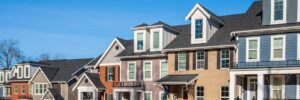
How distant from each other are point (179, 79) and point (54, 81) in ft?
78.2

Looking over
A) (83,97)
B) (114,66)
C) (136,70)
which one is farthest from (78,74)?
(136,70)

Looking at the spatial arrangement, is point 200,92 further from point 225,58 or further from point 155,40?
point 155,40

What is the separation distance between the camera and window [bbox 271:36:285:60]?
29478 mm

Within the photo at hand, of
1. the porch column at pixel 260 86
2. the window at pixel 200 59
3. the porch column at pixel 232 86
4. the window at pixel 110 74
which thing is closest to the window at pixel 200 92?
the window at pixel 200 59

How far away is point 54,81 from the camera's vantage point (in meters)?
53.8

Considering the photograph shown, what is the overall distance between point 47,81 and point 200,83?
25.5 meters

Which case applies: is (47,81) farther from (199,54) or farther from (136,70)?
(199,54)

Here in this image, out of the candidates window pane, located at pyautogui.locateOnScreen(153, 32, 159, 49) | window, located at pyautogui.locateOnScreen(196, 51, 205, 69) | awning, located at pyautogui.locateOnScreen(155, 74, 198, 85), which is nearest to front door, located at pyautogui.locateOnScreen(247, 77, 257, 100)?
window, located at pyautogui.locateOnScreen(196, 51, 205, 69)

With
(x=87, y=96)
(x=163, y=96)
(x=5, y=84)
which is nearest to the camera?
(x=163, y=96)

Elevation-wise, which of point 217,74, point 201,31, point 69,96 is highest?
point 201,31

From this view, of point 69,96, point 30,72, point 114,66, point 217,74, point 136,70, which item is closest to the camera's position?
point 217,74

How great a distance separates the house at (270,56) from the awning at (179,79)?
12.1 ft

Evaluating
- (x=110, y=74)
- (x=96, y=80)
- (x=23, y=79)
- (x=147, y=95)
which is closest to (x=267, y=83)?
(x=147, y=95)

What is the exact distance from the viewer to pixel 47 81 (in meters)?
54.1
